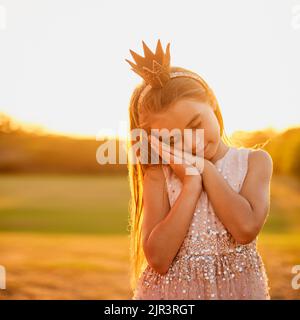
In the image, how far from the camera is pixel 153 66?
1.95 meters

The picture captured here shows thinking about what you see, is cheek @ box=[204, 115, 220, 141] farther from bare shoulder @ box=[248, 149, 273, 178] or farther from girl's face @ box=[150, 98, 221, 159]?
bare shoulder @ box=[248, 149, 273, 178]

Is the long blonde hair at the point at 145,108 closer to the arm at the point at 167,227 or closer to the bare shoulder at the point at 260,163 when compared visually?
the bare shoulder at the point at 260,163

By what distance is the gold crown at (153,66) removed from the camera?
1.95 m

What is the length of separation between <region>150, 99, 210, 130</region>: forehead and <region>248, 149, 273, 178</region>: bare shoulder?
269 mm

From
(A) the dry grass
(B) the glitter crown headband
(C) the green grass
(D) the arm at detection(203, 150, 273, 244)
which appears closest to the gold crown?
(B) the glitter crown headband

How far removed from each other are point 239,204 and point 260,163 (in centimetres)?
24

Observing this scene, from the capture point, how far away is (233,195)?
1.86 metres

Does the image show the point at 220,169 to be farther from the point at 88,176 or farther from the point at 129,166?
the point at 88,176

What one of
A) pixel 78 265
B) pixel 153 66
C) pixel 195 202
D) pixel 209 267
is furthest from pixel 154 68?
pixel 78 265

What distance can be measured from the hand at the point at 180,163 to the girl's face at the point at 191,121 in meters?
0.03

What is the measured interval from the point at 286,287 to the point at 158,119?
5151 millimetres

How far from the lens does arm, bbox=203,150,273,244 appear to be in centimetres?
185


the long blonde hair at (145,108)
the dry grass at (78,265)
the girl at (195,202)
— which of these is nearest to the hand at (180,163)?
the girl at (195,202)
